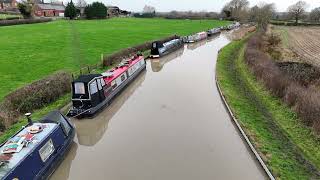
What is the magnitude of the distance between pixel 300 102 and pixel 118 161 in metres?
9.89

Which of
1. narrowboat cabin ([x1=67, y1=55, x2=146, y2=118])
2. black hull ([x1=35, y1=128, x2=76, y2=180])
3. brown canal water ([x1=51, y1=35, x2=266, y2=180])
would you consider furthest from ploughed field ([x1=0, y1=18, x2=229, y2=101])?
black hull ([x1=35, y1=128, x2=76, y2=180])

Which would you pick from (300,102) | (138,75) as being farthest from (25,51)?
(300,102)

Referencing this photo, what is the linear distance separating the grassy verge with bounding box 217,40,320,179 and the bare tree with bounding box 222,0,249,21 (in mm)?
82302

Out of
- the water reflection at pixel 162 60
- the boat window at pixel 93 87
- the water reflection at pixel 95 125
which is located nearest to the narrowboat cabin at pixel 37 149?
the water reflection at pixel 95 125

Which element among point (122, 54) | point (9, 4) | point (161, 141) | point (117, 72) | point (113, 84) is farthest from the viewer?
point (9, 4)

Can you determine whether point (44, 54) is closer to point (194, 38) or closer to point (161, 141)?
point (161, 141)

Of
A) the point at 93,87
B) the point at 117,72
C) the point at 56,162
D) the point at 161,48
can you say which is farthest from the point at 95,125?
the point at 161,48

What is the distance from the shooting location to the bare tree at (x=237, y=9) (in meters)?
101

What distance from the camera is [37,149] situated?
415 inches

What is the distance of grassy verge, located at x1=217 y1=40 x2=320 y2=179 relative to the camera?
11.6 meters

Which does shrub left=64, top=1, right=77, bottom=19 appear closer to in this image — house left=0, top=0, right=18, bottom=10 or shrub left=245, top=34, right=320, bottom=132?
house left=0, top=0, right=18, bottom=10

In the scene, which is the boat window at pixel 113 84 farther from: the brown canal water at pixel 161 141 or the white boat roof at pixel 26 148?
the white boat roof at pixel 26 148

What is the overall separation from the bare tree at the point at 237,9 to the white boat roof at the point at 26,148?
93965 millimetres

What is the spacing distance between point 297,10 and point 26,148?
106890 mm
